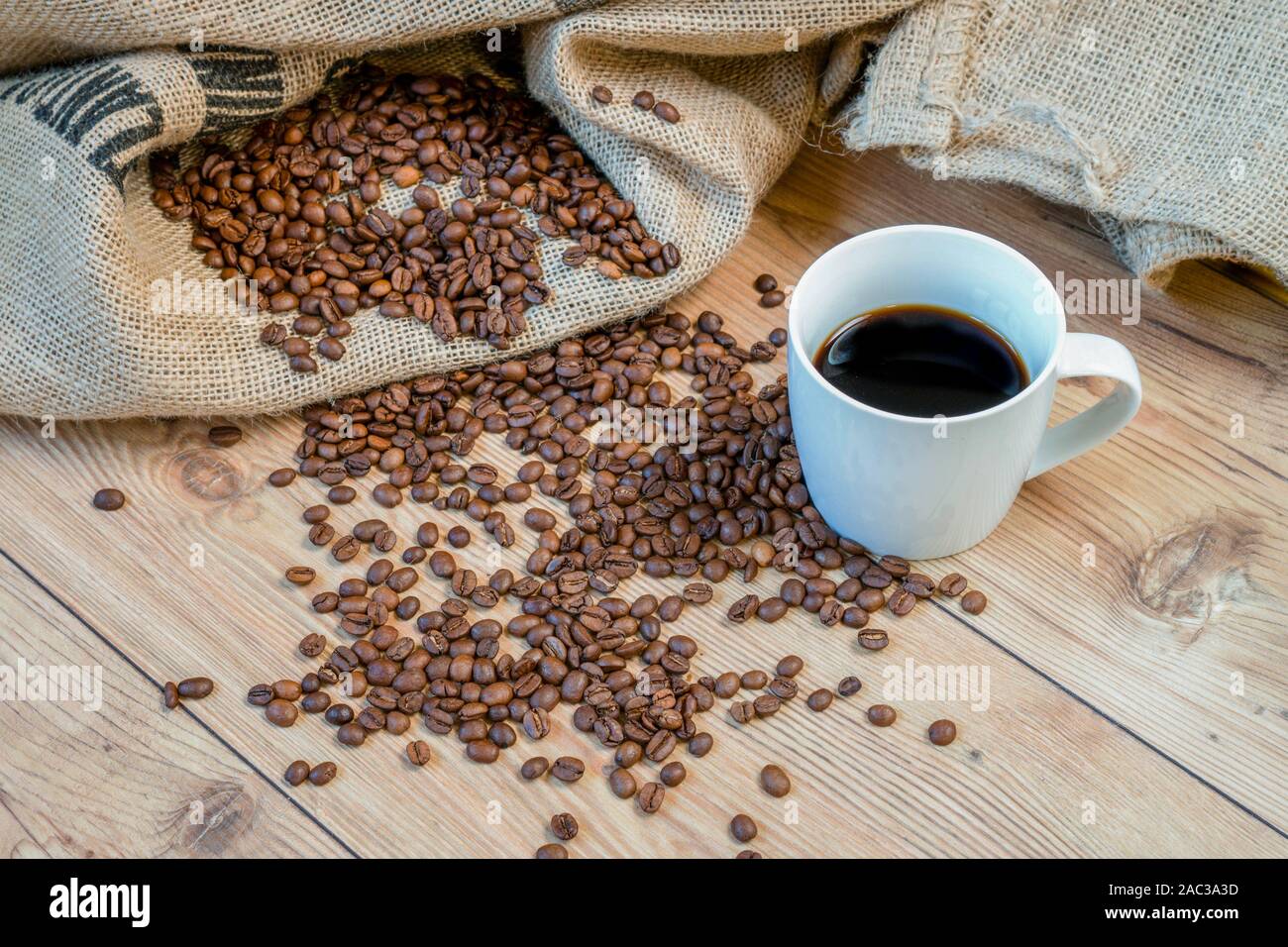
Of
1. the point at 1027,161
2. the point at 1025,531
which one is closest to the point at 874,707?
the point at 1025,531

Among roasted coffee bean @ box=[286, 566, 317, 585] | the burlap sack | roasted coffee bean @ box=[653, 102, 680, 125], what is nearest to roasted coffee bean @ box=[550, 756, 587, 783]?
roasted coffee bean @ box=[286, 566, 317, 585]

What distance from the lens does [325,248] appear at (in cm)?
149

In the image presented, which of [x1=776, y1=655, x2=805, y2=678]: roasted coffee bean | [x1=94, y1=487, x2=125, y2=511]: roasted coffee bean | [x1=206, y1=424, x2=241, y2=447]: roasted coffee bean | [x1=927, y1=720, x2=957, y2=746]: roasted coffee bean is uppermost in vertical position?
[x1=206, y1=424, x2=241, y2=447]: roasted coffee bean

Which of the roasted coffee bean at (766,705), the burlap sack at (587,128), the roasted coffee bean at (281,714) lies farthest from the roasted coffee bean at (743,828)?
the burlap sack at (587,128)

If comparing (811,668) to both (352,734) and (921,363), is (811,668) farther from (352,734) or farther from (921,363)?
(352,734)

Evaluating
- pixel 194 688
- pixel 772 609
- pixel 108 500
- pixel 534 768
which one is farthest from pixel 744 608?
pixel 108 500

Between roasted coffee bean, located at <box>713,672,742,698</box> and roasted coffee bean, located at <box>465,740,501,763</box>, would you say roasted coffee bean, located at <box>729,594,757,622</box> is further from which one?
roasted coffee bean, located at <box>465,740,501,763</box>

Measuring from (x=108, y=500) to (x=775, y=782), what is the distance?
73 centimetres

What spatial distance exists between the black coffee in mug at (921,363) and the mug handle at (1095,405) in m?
0.06

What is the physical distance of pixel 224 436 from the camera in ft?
4.76

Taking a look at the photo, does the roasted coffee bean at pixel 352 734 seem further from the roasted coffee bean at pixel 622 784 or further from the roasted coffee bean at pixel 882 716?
the roasted coffee bean at pixel 882 716

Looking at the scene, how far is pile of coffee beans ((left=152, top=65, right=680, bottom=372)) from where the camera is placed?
4.80 ft

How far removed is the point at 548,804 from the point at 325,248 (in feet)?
2.18

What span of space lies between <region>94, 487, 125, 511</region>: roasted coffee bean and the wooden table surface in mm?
20
